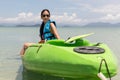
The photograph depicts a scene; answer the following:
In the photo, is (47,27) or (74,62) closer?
(74,62)

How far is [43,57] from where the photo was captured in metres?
5.22

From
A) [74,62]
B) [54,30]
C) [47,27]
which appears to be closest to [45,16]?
[47,27]

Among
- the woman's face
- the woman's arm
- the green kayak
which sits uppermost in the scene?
the woman's face

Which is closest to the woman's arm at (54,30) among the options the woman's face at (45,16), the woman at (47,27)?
the woman at (47,27)

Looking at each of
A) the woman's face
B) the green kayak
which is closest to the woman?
the woman's face

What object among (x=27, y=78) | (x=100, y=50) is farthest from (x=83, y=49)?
(x=27, y=78)

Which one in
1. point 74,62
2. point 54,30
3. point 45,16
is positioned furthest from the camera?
point 45,16

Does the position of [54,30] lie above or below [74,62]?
above

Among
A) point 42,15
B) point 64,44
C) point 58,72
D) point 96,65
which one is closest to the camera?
point 96,65

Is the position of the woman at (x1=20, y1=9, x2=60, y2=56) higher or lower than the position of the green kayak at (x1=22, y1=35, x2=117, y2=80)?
higher

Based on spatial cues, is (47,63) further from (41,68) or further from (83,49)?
(83,49)

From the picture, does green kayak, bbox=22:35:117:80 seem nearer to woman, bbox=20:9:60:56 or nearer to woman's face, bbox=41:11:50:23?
woman, bbox=20:9:60:56

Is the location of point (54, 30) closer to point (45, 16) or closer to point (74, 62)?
point (45, 16)

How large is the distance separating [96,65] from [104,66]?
5.8 inches
